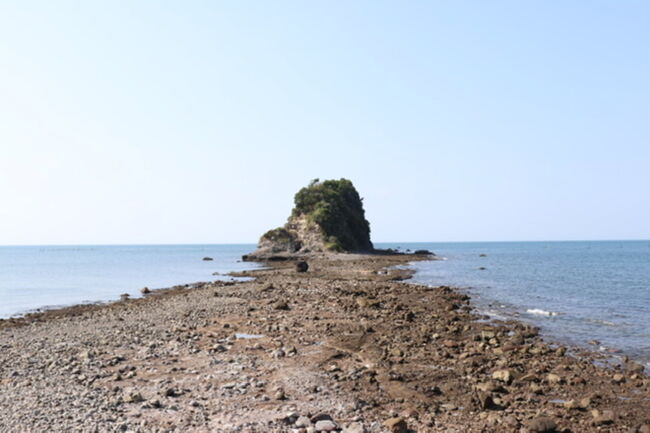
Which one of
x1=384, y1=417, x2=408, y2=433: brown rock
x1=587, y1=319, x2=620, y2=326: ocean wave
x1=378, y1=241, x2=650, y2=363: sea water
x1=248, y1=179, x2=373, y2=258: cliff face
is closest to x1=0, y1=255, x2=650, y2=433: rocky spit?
x1=384, y1=417, x2=408, y2=433: brown rock

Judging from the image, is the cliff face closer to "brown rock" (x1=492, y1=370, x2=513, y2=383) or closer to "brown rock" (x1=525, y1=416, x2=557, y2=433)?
"brown rock" (x1=492, y1=370, x2=513, y2=383)

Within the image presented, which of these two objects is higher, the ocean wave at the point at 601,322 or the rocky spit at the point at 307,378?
the rocky spit at the point at 307,378

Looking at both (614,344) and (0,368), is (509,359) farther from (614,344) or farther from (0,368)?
(0,368)

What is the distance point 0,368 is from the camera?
1487cm

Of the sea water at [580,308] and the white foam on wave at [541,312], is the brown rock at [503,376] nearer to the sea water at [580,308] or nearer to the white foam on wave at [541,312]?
the sea water at [580,308]

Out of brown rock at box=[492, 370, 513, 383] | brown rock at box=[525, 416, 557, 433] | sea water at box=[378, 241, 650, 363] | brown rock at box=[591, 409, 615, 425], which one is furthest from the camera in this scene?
sea water at box=[378, 241, 650, 363]

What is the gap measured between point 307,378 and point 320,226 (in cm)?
9383

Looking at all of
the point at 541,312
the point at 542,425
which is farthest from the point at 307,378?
the point at 541,312

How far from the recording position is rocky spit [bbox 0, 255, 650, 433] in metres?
10.4

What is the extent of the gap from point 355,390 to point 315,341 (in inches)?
246

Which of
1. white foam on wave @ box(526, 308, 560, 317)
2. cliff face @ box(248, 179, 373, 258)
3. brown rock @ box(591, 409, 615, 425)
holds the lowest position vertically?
white foam on wave @ box(526, 308, 560, 317)

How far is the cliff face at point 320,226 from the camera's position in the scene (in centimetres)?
10462

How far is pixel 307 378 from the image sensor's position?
44.1 ft

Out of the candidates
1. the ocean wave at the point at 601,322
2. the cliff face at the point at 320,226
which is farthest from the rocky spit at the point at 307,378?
the cliff face at the point at 320,226
